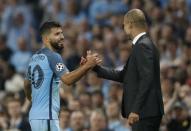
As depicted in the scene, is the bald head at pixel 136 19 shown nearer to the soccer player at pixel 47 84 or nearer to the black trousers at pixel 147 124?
the soccer player at pixel 47 84

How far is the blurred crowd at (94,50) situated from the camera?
1186cm

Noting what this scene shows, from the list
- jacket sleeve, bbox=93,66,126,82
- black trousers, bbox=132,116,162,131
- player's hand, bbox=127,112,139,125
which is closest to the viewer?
player's hand, bbox=127,112,139,125

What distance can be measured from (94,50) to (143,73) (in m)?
6.49

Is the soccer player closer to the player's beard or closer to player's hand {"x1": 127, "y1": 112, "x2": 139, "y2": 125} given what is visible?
the player's beard

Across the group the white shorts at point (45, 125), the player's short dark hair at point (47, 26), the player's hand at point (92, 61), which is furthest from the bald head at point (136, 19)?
the white shorts at point (45, 125)

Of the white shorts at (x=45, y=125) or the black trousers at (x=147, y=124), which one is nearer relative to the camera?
the black trousers at (x=147, y=124)

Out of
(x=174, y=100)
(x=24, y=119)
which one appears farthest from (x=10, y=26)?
(x=174, y=100)

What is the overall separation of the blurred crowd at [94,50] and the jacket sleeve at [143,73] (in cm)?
361

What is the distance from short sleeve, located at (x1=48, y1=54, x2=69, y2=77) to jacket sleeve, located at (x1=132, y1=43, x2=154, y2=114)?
0.82 metres

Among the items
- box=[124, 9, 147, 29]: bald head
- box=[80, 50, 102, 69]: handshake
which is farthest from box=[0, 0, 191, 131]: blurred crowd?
box=[124, 9, 147, 29]: bald head

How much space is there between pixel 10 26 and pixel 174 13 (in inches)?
172

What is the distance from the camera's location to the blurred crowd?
11859mm

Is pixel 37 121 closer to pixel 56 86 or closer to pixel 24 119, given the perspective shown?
pixel 56 86

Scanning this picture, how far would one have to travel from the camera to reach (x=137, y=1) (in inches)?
581
